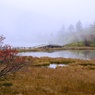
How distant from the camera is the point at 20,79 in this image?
2225cm

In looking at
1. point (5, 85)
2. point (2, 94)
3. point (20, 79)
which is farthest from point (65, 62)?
point (2, 94)

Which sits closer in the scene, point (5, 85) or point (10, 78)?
point (5, 85)

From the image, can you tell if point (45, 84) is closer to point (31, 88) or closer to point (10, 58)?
point (31, 88)

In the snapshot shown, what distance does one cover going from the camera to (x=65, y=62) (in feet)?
152

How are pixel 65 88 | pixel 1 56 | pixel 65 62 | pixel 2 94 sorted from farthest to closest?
pixel 65 62, pixel 65 88, pixel 1 56, pixel 2 94

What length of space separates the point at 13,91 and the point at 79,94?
4.59 m

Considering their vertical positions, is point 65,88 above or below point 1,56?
below

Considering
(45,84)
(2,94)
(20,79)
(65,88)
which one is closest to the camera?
(2,94)

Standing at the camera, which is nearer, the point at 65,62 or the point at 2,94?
the point at 2,94

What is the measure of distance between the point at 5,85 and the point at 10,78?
2.94 m

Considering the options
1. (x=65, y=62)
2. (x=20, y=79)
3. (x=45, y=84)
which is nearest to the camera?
(x=45, y=84)

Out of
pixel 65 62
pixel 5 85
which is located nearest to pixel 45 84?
pixel 5 85

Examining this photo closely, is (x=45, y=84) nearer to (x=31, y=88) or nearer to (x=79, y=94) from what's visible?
(x=31, y=88)

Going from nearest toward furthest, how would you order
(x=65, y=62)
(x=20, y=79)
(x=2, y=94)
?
(x=2, y=94) → (x=20, y=79) → (x=65, y=62)
